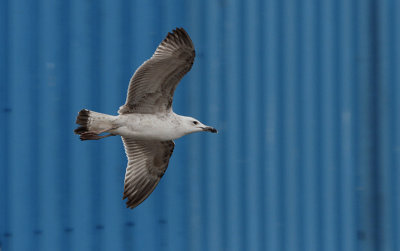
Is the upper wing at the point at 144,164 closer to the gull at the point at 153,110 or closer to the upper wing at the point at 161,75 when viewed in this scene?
the gull at the point at 153,110

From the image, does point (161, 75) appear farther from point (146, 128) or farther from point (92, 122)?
point (92, 122)

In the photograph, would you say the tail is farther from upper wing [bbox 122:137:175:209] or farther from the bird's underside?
upper wing [bbox 122:137:175:209]

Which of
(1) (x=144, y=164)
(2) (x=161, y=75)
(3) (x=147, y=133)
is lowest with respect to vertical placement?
(1) (x=144, y=164)

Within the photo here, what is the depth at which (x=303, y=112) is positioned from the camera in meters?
4.28

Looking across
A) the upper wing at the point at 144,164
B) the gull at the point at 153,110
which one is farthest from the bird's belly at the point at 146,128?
the upper wing at the point at 144,164

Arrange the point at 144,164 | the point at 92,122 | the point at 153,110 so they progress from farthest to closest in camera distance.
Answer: the point at 144,164
the point at 153,110
the point at 92,122

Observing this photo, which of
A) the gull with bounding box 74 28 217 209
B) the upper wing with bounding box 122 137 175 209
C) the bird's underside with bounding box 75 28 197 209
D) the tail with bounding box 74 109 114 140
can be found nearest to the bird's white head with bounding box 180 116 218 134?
the gull with bounding box 74 28 217 209

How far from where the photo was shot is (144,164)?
418cm

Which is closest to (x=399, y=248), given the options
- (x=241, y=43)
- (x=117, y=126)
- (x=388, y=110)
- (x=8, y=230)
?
(x=388, y=110)

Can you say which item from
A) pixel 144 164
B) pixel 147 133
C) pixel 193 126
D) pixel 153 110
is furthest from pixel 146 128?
pixel 144 164

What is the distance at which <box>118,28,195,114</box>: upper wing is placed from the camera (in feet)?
12.2

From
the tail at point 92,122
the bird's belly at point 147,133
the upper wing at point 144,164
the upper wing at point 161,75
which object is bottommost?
the upper wing at point 144,164

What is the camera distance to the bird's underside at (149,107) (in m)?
3.73

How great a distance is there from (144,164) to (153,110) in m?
0.45
